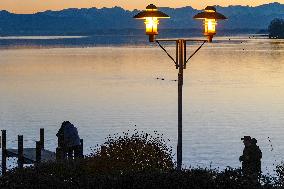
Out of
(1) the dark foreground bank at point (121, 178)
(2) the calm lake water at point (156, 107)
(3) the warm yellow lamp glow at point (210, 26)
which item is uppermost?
(3) the warm yellow lamp glow at point (210, 26)

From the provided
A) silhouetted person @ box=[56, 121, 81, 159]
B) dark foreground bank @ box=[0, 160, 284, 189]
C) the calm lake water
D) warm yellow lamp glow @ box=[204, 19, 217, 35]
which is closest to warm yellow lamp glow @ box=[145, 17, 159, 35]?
warm yellow lamp glow @ box=[204, 19, 217, 35]

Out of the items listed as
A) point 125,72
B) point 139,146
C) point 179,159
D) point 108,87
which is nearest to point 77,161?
point 139,146

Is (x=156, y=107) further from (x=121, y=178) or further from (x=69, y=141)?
(x=121, y=178)

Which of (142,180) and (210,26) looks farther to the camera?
(210,26)

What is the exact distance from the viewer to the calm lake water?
39812 mm

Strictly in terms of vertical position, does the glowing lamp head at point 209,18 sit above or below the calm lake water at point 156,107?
above

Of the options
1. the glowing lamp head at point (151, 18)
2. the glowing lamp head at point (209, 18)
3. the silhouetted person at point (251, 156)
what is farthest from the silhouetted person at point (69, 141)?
the silhouetted person at point (251, 156)

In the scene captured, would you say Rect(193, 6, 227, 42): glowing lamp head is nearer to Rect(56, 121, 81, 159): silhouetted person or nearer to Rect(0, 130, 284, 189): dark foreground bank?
Rect(0, 130, 284, 189): dark foreground bank

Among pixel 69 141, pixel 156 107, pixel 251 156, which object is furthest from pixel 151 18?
pixel 156 107

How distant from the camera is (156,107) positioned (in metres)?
56.4

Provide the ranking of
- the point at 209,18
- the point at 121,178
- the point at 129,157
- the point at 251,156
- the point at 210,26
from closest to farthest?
the point at 121,178, the point at 251,156, the point at 129,157, the point at 209,18, the point at 210,26

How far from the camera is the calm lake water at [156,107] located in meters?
39.8

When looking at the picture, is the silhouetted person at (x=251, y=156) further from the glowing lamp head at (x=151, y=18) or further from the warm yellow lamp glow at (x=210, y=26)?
the glowing lamp head at (x=151, y=18)

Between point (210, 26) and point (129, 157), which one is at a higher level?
point (210, 26)
